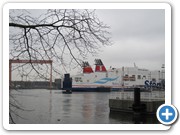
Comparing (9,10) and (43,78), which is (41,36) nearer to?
(43,78)

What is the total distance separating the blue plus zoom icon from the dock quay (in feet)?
11.0

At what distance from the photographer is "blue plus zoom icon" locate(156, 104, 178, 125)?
2500mm

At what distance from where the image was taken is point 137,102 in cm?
685

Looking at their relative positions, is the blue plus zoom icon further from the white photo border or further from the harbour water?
the harbour water

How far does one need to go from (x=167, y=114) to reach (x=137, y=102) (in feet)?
14.3

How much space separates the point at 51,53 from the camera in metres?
2.20

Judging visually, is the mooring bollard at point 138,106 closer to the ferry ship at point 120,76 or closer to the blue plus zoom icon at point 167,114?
the ferry ship at point 120,76

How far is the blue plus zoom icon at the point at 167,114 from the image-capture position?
2.50m

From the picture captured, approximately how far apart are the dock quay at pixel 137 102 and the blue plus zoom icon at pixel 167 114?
11.0 ft
